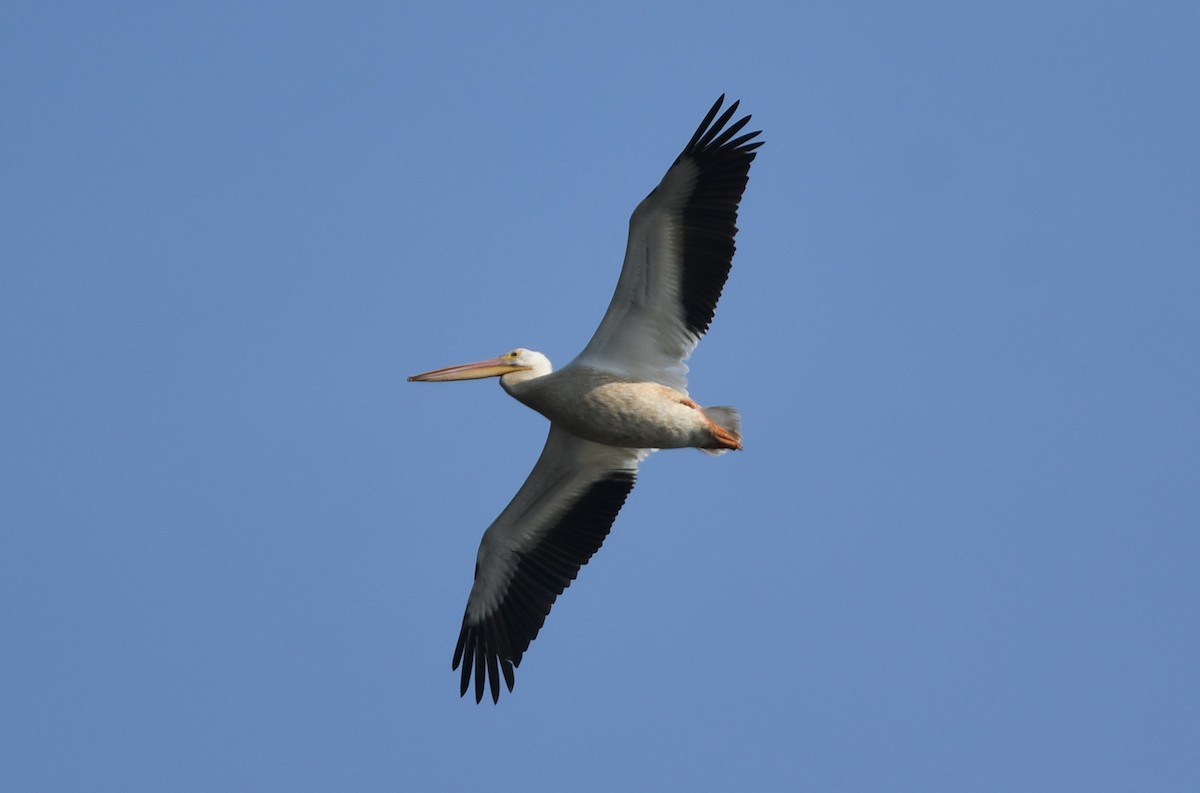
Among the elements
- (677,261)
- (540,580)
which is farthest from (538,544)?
(677,261)

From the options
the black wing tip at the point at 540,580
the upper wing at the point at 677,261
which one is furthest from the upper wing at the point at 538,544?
the upper wing at the point at 677,261

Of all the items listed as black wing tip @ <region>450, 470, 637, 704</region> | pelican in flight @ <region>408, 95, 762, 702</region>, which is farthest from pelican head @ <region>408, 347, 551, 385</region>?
black wing tip @ <region>450, 470, 637, 704</region>

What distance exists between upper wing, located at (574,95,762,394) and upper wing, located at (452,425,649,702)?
895mm

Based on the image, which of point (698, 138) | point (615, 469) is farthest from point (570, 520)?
point (698, 138)

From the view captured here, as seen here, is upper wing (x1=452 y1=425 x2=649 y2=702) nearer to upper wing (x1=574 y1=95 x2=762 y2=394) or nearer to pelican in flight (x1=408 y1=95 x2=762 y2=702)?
pelican in flight (x1=408 y1=95 x2=762 y2=702)

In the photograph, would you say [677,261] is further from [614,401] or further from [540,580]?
[540,580]

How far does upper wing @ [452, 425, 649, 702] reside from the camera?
40.0ft

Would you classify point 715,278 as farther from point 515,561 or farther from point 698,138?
point 515,561

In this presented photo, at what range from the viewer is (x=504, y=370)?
12180 millimetres

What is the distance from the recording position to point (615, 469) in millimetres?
12234

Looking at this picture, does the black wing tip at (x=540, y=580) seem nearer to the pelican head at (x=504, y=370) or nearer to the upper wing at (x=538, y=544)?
the upper wing at (x=538, y=544)

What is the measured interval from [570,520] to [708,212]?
2.62 m

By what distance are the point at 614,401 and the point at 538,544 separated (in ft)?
5.04

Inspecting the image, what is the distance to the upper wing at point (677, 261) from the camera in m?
11.2
